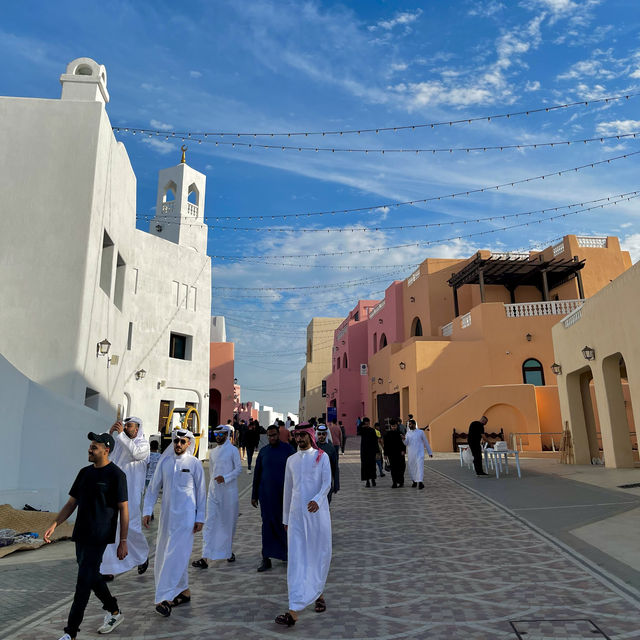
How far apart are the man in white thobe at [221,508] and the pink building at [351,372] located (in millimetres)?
26093

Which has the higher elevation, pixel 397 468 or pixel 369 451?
pixel 369 451

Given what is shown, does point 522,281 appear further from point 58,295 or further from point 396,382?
point 58,295

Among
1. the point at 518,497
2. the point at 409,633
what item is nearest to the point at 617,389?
the point at 518,497

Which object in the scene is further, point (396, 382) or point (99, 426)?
point (396, 382)

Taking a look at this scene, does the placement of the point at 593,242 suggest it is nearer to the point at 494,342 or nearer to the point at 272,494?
the point at 494,342

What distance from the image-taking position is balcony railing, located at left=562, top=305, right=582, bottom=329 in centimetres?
1378

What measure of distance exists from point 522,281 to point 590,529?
19924mm

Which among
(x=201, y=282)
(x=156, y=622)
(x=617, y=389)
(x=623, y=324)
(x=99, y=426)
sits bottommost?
(x=156, y=622)

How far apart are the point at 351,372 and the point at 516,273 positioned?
14.5m

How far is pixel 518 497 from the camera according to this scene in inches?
360

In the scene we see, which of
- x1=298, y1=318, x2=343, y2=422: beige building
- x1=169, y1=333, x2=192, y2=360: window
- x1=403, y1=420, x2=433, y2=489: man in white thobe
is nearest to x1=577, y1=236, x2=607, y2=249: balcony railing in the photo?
x1=403, y1=420, x2=433, y2=489: man in white thobe

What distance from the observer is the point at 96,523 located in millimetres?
3551

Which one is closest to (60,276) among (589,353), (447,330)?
(589,353)

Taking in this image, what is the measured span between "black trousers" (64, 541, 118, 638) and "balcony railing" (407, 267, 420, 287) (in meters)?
25.3
